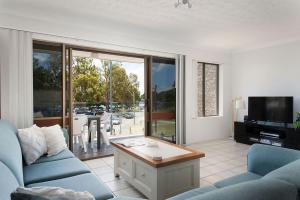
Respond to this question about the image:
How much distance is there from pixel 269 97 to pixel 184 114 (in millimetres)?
2014

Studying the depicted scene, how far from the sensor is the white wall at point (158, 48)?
3.36 metres

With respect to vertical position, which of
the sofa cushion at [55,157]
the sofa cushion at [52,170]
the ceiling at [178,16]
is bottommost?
the sofa cushion at [52,170]

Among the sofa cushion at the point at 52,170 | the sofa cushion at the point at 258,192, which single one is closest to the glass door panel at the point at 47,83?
the sofa cushion at the point at 52,170

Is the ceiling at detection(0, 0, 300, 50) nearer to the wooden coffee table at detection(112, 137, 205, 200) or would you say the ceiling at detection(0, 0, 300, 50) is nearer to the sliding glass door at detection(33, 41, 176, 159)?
the sliding glass door at detection(33, 41, 176, 159)

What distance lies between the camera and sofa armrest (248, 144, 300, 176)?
1956mm

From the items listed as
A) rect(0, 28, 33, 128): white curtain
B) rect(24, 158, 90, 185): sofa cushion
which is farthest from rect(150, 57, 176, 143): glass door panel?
rect(24, 158, 90, 185): sofa cushion

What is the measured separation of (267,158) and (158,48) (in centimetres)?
327

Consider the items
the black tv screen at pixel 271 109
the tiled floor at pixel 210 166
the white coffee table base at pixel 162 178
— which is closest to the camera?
the white coffee table base at pixel 162 178

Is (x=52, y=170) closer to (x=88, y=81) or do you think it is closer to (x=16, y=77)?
(x=16, y=77)

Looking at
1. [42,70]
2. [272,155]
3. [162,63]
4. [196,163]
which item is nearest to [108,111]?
[162,63]

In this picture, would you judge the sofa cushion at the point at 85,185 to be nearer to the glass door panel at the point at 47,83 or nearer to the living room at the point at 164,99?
the living room at the point at 164,99

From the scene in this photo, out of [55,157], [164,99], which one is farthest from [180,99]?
[55,157]

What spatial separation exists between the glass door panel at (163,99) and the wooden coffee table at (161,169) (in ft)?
6.63

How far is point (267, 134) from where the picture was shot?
475 cm
